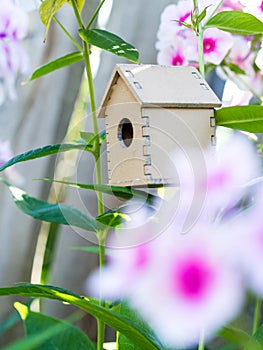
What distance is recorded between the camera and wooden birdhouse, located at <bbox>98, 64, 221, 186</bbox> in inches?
19.3

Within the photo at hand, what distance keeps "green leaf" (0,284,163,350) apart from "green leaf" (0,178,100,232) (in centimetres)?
17

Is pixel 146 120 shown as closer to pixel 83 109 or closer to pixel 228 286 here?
pixel 228 286

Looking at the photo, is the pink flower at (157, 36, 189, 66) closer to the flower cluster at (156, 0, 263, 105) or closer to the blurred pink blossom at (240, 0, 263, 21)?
the flower cluster at (156, 0, 263, 105)

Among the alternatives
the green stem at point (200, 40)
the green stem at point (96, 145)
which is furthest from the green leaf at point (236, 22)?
the green stem at point (96, 145)

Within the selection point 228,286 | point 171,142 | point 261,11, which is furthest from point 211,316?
point 261,11

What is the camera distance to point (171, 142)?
502 millimetres

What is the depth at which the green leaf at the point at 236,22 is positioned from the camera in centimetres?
56

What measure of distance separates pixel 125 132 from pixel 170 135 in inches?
3.8

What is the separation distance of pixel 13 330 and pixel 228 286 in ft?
3.61

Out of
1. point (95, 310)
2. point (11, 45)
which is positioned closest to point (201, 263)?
point (95, 310)

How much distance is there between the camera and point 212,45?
777mm

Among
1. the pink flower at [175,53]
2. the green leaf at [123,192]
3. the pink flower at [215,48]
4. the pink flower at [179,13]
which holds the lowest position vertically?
the green leaf at [123,192]

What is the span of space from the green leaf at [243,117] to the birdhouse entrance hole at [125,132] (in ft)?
0.28

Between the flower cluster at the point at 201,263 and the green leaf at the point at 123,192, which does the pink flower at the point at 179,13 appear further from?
the flower cluster at the point at 201,263
